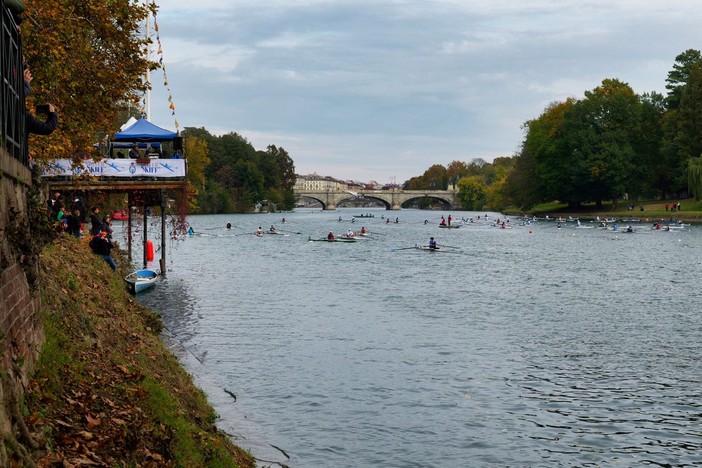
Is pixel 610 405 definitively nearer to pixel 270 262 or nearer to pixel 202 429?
pixel 202 429

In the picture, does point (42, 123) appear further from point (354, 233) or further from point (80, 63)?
point (354, 233)

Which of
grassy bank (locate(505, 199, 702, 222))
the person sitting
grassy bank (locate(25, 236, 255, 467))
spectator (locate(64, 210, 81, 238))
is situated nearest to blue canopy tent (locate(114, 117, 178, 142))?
the person sitting

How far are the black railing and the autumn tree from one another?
678 cm

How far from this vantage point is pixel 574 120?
367ft

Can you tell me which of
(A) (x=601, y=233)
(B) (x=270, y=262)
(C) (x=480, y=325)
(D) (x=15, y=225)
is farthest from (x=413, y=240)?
(D) (x=15, y=225)

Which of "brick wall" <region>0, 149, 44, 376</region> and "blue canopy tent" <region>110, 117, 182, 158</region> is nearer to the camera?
"brick wall" <region>0, 149, 44, 376</region>

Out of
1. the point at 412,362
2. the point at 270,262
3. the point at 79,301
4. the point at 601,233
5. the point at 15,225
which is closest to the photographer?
the point at 15,225

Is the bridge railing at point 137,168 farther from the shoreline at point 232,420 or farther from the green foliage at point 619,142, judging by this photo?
the green foliage at point 619,142

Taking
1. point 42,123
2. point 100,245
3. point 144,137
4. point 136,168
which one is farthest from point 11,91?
point 144,137

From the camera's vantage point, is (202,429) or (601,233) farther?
(601,233)

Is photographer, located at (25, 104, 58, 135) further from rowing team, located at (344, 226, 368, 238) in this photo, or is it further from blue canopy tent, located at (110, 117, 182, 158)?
rowing team, located at (344, 226, 368, 238)

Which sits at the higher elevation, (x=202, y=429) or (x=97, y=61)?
(x=97, y=61)

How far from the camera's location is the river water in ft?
45.9

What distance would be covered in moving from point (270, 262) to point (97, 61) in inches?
1214
